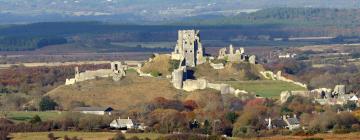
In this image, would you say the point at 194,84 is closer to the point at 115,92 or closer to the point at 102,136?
the point at 115,92

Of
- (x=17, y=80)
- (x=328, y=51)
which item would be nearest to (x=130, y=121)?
(x=17, y=80)

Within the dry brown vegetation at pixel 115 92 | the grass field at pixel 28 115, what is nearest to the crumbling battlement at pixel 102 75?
the dry brown vegetation at pixel 115 92

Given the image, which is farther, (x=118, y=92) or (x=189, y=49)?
(x=189, y=49)

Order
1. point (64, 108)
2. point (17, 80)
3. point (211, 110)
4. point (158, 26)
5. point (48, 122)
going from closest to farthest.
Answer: point (48, 122) → point (211, 110) → point (64, 108) → point (17, 80) → point (158, 26)

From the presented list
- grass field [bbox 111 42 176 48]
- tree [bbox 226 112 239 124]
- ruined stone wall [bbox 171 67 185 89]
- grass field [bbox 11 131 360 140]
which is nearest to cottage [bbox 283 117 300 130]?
tree [bbox 226 112 239 124]

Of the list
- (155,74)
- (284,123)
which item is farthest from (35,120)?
(155,74)

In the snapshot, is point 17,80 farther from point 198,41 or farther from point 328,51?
point 328,51

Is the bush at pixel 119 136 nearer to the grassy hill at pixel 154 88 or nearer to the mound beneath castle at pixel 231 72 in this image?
the grassy hill at pixel 154 88

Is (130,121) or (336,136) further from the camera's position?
(130,121)
